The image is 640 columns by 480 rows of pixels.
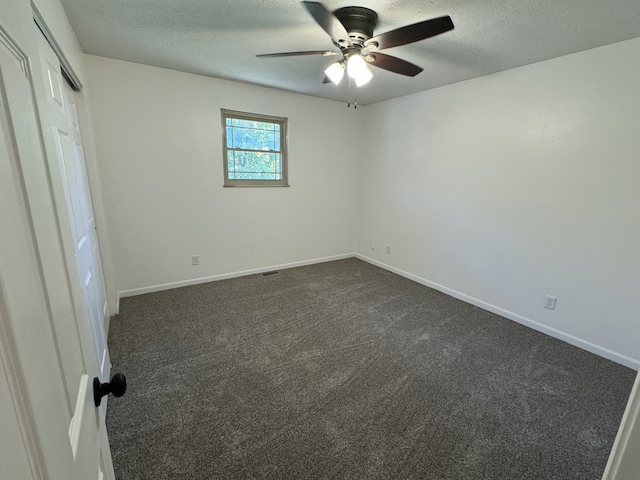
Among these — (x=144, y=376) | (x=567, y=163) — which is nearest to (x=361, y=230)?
(x=567, y=163)

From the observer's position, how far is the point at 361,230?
488 centimetres

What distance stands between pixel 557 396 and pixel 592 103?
7.40 feet

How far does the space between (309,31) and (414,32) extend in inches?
33.8

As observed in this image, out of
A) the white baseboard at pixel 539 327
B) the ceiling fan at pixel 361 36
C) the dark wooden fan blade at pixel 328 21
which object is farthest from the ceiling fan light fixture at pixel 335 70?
the white baseboard at pixel 539 327

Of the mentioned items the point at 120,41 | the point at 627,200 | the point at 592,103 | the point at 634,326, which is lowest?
the point at 634,326

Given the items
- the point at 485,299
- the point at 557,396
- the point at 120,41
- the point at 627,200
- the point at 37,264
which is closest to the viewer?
the point at 37,264

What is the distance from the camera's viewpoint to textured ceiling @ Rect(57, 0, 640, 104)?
177 centimetres

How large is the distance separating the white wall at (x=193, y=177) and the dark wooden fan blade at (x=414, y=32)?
2.24 metres

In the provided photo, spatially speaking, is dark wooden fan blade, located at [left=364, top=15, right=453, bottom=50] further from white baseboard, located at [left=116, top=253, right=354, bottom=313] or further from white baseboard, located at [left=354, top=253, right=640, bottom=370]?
white baseboard, located at [left=116, top=253, right=354, bottom=313]

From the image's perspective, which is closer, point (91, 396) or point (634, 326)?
point (91, 396)

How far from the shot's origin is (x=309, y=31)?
2098 mm

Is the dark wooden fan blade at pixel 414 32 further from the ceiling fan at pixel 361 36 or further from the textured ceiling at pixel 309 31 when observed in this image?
the textured ceiling at pixel 309 31

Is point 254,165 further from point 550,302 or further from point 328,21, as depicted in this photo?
point 550,302

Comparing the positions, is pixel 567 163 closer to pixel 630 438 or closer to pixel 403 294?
pixel 403 294
